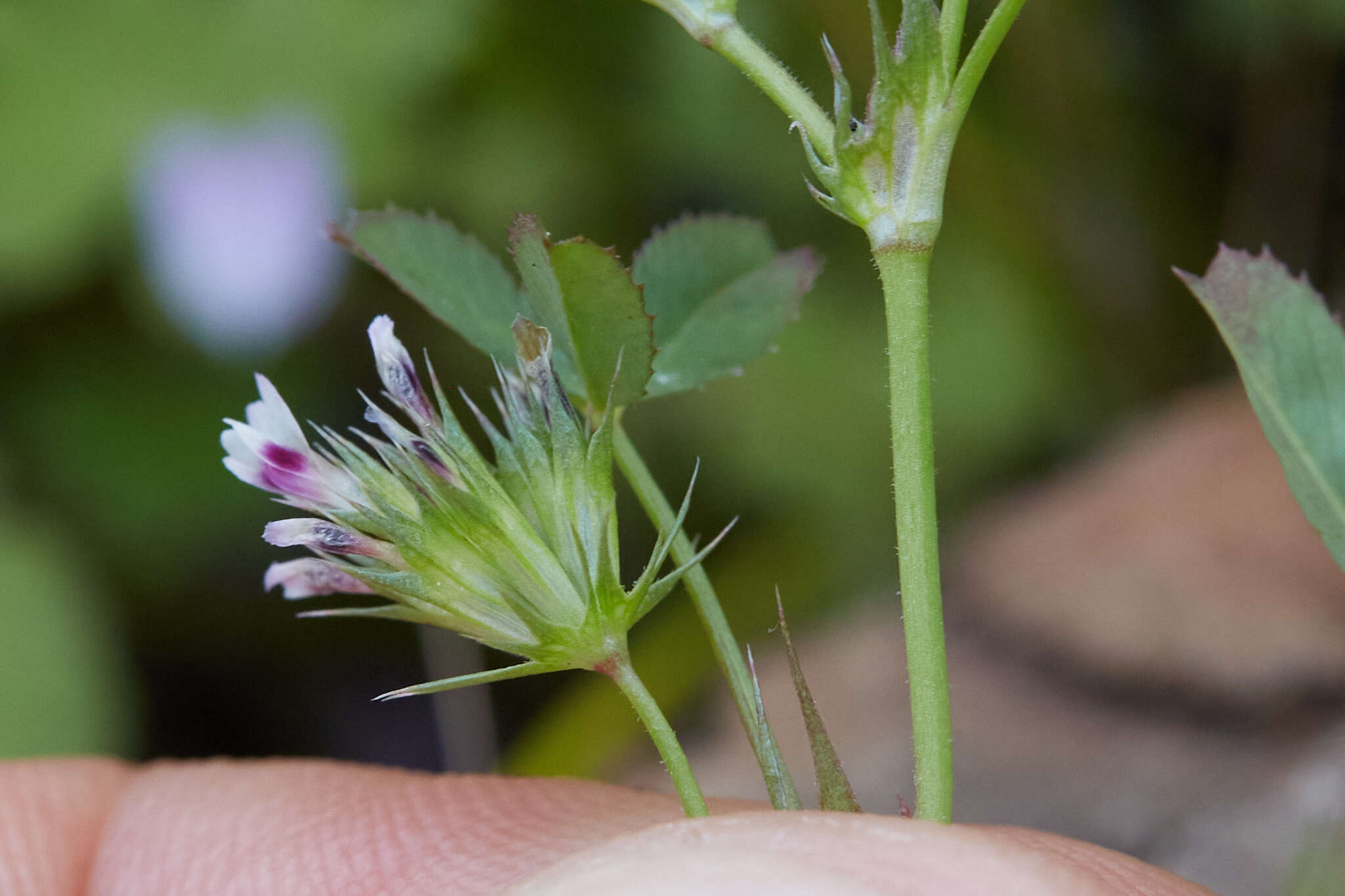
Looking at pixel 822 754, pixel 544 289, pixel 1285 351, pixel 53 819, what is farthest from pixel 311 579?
pixel 53 819

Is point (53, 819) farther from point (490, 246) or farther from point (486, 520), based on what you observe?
point (490, 246)

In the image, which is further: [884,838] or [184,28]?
[184,28]

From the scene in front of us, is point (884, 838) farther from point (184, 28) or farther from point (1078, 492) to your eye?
point (184, 28)

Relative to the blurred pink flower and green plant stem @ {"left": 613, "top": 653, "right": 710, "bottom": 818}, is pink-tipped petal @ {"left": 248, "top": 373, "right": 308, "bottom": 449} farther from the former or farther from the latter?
the blurred pink flower

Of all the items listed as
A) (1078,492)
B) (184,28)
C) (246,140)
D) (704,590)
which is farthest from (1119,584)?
(184,28)

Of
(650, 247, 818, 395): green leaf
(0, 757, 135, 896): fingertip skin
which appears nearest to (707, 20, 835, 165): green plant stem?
(650, 247, 818, 395): green leaf

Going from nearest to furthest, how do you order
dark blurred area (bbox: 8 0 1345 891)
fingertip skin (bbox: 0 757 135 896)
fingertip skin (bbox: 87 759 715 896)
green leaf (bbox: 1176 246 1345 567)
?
green leaf (bbox: 1176 246 1345 567), fingertip skin (bbox: 87 759 715 896), fingertip skin (bbox: 0 757 135 896), dark blurred area (bbox: 8 0 1345 891)
